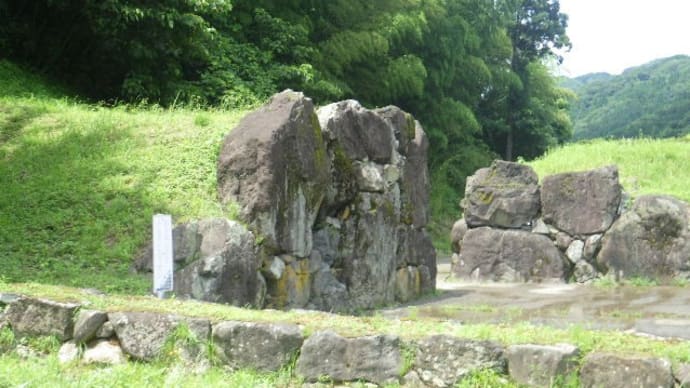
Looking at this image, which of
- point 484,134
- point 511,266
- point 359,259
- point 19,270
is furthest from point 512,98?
point 19,270

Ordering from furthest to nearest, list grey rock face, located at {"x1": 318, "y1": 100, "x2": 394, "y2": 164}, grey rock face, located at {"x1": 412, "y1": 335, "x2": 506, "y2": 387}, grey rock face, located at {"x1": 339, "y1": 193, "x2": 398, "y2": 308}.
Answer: grey rock face, located at {"x1": 318, "y1": 100, "x2": 394, "y2": 164}
grey rock face, located at {"x1": 339, "y1": 193, "x2": 398, "y2": 308}
grey rock face, located at {"x1": 412, "y1": 335, "x2": 506, "y2": 387}

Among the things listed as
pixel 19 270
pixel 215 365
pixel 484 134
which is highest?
pixel 484 134

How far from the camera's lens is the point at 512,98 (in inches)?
1236

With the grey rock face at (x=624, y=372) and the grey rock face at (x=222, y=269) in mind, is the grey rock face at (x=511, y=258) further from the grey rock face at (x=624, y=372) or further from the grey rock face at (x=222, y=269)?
the grey rock face at (x=624, y=372)

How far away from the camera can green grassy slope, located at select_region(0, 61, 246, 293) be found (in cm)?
723

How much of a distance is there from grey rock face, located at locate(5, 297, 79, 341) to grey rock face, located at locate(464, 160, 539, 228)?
9.65 metres

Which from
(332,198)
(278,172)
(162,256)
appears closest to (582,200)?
(332,198)

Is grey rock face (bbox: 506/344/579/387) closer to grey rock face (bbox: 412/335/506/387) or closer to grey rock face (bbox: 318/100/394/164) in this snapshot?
grey rock face (bbox: 412/335/506/387)

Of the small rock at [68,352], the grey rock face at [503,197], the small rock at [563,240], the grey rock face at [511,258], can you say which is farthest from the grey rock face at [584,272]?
the small rock at [68,352]

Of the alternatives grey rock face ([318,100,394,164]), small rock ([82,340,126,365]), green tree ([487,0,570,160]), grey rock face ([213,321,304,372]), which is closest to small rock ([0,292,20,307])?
small rock ([82,340,126,365])

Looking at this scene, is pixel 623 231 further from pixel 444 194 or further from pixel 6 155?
pixel 444 194

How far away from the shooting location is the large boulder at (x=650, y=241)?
39.7ft

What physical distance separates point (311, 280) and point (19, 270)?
2.92 metres

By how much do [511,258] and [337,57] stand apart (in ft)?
27.2
